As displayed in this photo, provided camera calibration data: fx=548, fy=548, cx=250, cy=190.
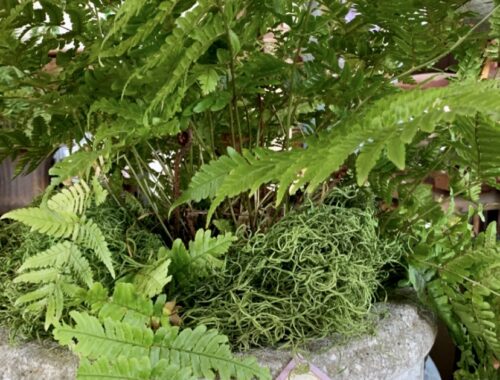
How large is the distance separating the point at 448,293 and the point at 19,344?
41cm

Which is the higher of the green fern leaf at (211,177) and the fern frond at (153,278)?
the green fern leaf at (211,177)

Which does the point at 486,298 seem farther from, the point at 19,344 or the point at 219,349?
the point at 19,344

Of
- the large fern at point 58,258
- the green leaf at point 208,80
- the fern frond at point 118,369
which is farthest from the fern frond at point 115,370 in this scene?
the green leaf at point 208,80

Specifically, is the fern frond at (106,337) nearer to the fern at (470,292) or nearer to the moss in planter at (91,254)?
the moss in planter at (91,254)

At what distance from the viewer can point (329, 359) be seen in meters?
0.46

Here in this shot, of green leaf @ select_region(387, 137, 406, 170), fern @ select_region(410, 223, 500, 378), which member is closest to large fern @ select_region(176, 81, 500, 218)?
green leaf @ select_region(387, 137, 406, 170)

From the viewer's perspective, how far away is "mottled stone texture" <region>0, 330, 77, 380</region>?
0.45m

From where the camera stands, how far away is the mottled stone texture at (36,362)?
17.7 inches

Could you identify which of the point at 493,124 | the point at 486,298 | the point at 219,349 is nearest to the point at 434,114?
the point at 493,124

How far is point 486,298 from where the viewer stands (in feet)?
1.88

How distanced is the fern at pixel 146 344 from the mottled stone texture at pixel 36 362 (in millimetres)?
72

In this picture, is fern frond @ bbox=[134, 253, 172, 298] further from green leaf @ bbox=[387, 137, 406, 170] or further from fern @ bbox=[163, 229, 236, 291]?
green leaf @ bbox=[387, 137, 406, 170]

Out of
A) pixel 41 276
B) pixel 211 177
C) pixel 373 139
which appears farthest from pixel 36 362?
pixel 373 139

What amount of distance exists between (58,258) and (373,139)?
0.93 feet
